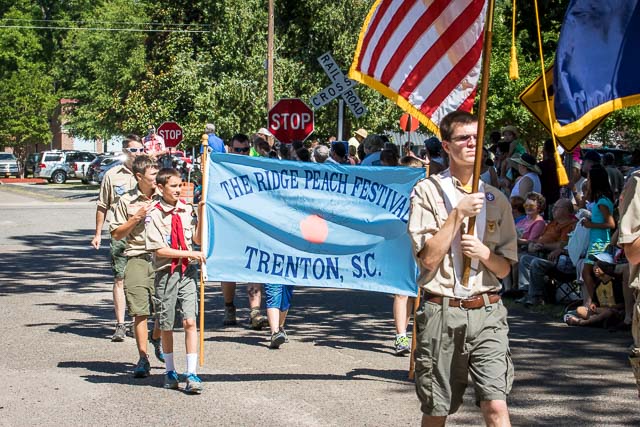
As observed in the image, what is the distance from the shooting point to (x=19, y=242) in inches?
845

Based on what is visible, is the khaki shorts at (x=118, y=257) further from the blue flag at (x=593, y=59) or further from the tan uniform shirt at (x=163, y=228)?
the blue flag at (x=593, y=59)

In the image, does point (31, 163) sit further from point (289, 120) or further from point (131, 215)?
point (131, 215)

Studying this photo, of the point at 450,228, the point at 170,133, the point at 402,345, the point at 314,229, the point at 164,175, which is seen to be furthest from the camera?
the point at 170,133

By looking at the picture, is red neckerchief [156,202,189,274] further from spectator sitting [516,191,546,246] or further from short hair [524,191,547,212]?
short hair [524,191,547,212]

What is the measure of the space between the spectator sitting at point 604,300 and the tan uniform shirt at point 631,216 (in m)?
6.06

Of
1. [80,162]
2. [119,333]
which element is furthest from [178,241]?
[80,162]

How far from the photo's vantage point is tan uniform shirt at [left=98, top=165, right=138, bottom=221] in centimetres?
1080

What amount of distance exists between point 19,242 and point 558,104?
1649 centimetres

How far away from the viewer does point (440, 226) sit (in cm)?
530

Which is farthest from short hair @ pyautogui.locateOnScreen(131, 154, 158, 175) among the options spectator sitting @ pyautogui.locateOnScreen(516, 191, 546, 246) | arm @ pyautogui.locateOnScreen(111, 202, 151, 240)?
spectator sitting @ pyautogui.locateOnScreen(516, 191, 546, 246)

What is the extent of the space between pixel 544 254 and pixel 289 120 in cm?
1069

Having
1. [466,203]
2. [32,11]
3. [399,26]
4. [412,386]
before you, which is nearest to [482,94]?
[466,203]

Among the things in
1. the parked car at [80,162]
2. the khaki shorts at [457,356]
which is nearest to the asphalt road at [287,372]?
the khaki shorts at [457,356]

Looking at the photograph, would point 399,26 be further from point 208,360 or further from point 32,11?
point 32,11
